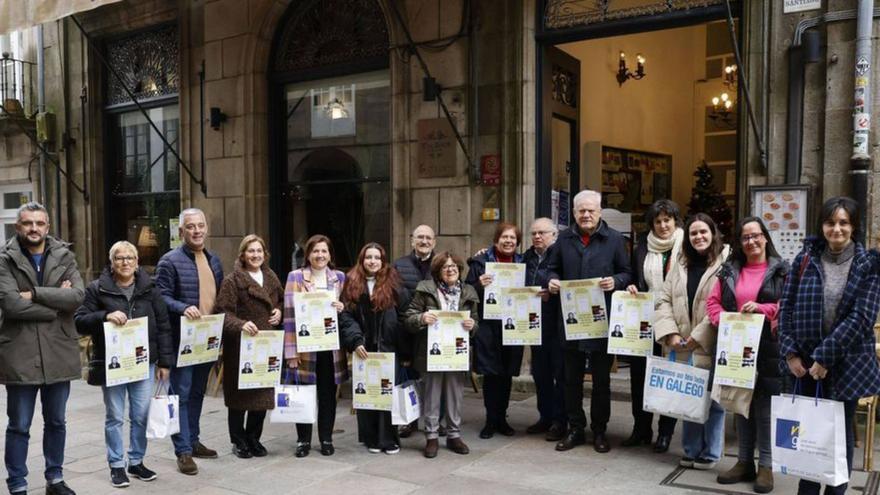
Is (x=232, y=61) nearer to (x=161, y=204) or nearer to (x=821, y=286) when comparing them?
(x=161, y=204)

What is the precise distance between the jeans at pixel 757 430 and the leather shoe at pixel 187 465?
4.07 meters

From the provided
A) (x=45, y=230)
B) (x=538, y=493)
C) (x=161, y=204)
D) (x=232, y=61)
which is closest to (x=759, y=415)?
(x=538, y=493)

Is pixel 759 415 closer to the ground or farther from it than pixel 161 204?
closer to the ground

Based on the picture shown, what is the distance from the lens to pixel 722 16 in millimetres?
7426

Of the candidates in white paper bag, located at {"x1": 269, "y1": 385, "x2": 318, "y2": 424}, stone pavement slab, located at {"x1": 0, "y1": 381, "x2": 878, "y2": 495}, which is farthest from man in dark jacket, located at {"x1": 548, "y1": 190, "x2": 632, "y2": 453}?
white paper bag, located at {"x1": 269, "y1": 385, "x2": 318, "y2": 424}

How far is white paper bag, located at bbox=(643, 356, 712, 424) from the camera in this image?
534 cm

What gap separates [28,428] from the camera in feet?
16.9

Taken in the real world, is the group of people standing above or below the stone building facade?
below

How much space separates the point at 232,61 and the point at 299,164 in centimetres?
178

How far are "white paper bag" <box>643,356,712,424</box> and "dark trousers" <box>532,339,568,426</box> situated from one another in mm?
969

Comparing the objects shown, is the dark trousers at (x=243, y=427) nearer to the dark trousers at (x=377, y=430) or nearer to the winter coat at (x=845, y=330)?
the dark trousers at (x=377, y=430)

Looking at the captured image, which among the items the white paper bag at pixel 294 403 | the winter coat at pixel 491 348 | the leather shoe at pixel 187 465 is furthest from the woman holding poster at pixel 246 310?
the winter coat at pixel 491 348

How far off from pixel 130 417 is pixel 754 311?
4.48 meters

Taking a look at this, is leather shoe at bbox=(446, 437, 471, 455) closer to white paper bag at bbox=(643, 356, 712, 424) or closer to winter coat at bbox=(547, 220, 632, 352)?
winter coat at bbox=(547, 220, 632, 352)
